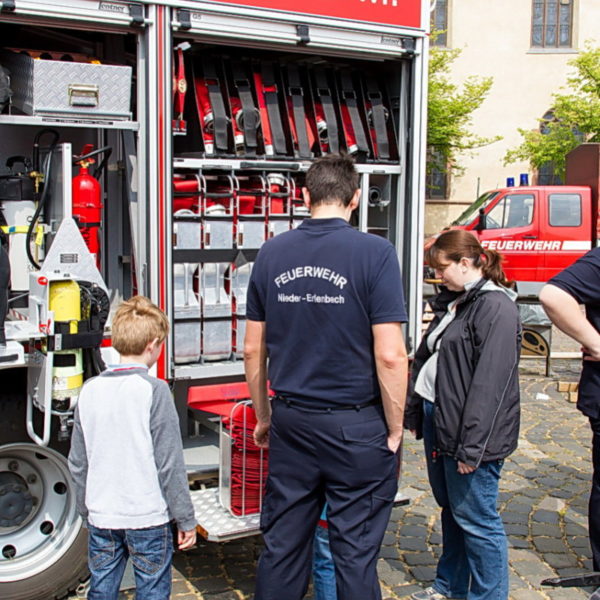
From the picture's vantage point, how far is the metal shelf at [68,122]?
11.9ft

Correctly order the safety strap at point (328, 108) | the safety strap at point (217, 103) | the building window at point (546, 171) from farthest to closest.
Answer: the building window at point (546, 171) → the safety strap at point (328, 108) → the safety strap at point (217, 103)

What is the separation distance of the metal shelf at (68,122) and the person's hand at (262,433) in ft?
5.02

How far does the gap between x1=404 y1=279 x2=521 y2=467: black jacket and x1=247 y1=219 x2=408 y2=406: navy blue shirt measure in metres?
0.62

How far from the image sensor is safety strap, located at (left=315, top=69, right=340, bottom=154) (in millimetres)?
4719

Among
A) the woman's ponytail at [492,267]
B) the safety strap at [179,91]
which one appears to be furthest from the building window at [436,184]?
the woman's ponytail at [492,267]

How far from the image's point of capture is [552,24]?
31016mm

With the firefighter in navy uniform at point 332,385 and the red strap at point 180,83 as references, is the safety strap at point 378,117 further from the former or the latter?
the firefighter in navy uniform at point 332,385

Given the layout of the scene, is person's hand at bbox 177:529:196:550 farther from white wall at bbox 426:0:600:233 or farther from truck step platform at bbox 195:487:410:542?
white wall at bbox 426:0:600:233

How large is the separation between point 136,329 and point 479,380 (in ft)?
4.64

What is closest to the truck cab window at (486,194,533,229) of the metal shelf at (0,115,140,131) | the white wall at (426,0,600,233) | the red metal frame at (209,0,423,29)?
the red metal frame at (209,0,423,29)

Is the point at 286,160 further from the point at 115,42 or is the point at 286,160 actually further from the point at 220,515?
the point at 220,515

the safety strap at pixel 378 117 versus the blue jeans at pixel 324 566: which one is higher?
the safety strap at pixel 378 117

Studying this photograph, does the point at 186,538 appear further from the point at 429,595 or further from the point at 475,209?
the point at 475,209

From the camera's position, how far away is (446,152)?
84.5 feet
